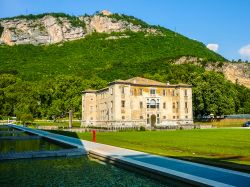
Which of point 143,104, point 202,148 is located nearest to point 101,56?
point 143,104

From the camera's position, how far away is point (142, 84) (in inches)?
2820

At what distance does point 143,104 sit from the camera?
71.9 m

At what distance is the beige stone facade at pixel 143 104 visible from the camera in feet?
226

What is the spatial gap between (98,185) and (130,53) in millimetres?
136544

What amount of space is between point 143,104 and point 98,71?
179 feet

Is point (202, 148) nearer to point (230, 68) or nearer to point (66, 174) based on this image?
point (66, 174)

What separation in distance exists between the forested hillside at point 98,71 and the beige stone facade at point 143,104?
9235 mm

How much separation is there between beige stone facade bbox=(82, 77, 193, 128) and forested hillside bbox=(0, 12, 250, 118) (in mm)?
9235

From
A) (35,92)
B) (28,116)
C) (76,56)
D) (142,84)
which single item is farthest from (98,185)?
(76,56)

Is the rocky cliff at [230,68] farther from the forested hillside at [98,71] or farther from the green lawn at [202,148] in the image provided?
the green lawn at [202,148]

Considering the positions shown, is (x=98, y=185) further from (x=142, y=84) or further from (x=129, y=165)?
(x=142, y=84)

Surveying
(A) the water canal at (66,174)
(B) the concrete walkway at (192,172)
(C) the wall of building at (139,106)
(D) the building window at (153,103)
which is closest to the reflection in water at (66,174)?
(A) the water canal at (66,174)

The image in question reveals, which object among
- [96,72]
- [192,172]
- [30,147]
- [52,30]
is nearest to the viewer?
[192,172]

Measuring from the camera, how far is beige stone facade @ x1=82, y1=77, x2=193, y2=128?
6875cm
